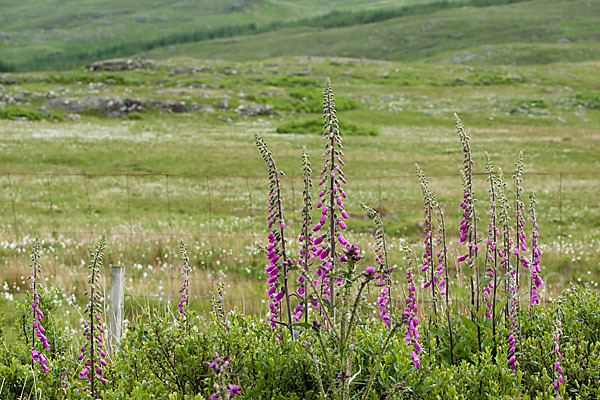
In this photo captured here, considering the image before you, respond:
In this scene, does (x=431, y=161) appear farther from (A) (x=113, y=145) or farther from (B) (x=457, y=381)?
(B) (x=457, y=381)

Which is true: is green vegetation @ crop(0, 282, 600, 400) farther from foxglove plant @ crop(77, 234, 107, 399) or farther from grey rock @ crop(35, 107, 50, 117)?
grey rock @ crop(35, 107, 50, 117)

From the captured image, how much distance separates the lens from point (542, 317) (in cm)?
482

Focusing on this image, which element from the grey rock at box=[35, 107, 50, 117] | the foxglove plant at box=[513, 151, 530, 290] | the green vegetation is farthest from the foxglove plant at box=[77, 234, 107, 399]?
the grey rock at box=[35, 107, 50, 117]

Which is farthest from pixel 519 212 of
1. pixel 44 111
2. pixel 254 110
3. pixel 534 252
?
pixel 44 111

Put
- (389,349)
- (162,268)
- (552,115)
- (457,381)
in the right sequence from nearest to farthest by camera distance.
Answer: (457,381), (389,349), (162,268), (552,115)

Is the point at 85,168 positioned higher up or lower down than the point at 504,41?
lower down

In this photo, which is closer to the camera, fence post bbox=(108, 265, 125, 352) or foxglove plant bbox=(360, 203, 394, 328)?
foxglove plant bbox=(360, 203, 394, 328)

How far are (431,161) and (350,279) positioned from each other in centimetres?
3411

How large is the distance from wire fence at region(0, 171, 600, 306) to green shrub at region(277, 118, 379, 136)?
18.9 meters

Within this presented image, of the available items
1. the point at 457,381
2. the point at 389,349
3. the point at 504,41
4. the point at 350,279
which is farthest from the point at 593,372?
the point at 504,41

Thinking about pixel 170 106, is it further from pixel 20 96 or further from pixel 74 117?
pixel 20 96

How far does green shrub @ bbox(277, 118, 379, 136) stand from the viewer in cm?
4988

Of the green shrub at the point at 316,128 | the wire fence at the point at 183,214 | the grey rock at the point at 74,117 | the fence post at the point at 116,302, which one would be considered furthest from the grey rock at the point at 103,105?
the fence post at the point at 116,302

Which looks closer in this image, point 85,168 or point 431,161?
point 85,168
